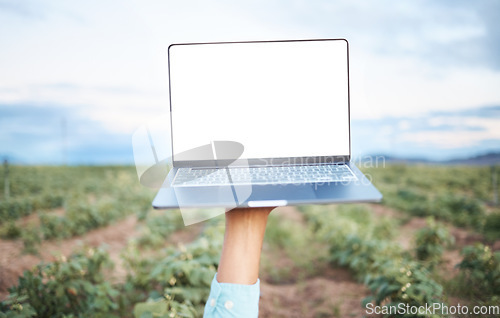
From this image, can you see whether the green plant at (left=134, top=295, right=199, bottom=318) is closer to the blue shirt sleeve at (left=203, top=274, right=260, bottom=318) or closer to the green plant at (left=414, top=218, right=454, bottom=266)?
the blue shirt sleeve at (left=203, top=274, right=260, bottom=318)

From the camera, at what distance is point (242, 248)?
1.45 metres

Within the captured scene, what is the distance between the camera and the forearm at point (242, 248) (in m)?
1.44

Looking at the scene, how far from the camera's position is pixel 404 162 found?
1330cm

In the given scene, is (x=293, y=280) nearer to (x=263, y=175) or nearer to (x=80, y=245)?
(x=263, y=175)

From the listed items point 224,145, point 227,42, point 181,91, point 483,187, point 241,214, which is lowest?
point 483,187

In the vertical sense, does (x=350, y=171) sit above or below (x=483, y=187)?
above

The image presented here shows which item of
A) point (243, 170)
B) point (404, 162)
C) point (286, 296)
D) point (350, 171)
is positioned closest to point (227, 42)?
point (243, 170)

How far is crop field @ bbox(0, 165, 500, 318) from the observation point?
237 centimetres

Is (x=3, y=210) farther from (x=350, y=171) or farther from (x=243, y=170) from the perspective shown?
(x=350, y=171)

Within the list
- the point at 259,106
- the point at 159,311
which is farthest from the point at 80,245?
the point at 259,106

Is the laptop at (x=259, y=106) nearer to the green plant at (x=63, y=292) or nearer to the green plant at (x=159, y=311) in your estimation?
the green plant at (x=159, y=311)

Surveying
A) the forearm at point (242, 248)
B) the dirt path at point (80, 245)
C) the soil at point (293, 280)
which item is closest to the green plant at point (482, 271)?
the soil at point (293, 280)

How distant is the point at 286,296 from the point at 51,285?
6.48ft

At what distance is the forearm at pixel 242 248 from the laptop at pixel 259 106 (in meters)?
0.36
